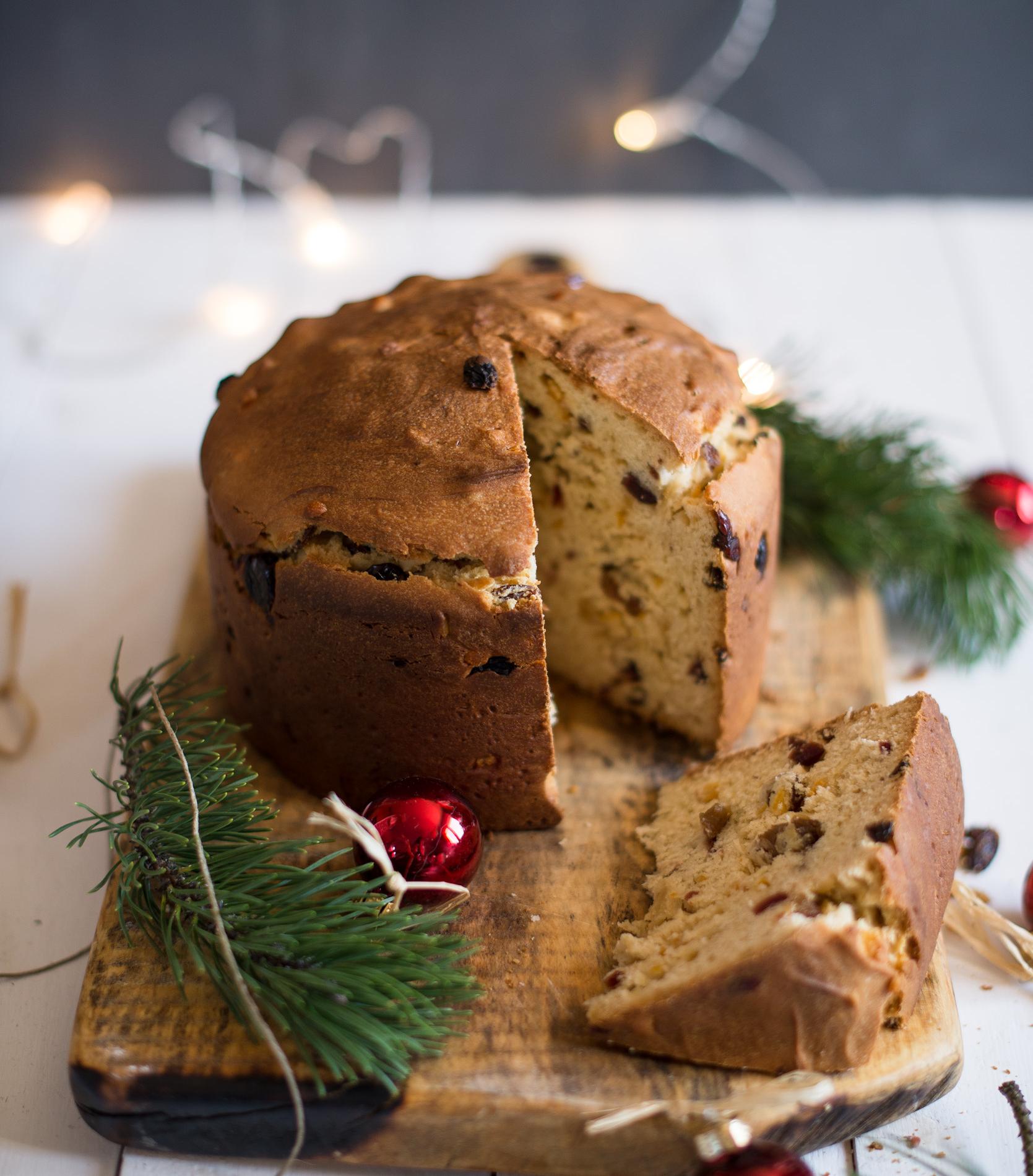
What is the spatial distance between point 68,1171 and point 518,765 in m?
1.08

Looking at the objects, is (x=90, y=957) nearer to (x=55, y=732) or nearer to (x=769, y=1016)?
(x=55, y=732)

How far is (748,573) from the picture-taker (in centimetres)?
245

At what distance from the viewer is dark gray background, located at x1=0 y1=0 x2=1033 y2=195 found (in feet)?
15.2

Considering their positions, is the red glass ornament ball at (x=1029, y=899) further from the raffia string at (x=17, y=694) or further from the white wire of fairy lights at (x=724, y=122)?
the white wire of fairy lights at (x=724, y=122)

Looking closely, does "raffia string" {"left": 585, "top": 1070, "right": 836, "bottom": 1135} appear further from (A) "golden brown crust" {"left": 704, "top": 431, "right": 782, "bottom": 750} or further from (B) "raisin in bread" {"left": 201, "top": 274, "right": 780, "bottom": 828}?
(A) "golden brown crust" {"left": 704, "top": 431, "right": 782, "bottom": 750}

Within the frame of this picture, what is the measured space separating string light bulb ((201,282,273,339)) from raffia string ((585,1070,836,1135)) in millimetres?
3023

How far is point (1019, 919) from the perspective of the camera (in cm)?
244

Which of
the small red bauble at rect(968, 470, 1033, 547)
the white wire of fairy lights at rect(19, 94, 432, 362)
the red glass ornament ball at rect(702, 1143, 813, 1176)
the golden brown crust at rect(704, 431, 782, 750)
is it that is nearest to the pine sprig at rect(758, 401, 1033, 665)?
the small red bauble at rect(968, 470, 1033, 547)

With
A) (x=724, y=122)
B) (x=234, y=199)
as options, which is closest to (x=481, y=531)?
(x=234, y=199)

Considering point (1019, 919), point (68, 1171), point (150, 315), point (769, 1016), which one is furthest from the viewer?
point (150, 315)

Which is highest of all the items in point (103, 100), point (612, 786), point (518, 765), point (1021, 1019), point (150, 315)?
point (103, 100)

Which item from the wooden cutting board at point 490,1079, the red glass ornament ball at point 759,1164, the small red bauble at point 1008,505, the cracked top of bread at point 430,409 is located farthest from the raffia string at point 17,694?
the small red bauble at point 1008,505

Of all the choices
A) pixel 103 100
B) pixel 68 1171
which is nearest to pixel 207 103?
pixel 103 100

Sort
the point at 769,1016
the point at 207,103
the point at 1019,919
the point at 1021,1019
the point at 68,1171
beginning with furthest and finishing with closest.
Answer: the point at 207,103 → the point at 1019,919 → the point at 1021,1019 → the point at 68,1171 → the point at 769,1016
